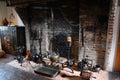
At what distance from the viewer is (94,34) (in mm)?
3553

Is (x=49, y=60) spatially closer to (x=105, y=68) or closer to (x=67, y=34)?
(x=67, y=34)

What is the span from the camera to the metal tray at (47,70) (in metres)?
3.45

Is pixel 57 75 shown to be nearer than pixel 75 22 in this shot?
Yes

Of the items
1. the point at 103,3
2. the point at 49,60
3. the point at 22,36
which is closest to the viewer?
the point at 103,3

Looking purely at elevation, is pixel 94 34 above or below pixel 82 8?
below

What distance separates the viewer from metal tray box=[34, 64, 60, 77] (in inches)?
136

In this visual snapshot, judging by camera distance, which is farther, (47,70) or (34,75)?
(47,70)

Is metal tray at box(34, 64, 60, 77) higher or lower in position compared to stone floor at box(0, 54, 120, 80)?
higher

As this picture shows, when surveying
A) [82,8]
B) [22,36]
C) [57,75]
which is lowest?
[57,75]

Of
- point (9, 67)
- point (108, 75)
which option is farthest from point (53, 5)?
point (108, 75)

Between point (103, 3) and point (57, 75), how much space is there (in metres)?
2.19

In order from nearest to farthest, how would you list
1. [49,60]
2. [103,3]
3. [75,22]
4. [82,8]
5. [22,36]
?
[103,3], [82,8], [75,22], [49,60], [22,36]

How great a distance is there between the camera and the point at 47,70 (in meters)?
3.62

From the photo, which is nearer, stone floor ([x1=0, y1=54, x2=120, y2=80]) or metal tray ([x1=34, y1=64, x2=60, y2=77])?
stone floor ([x1=0, y1=54, x2=120, y2=80])
